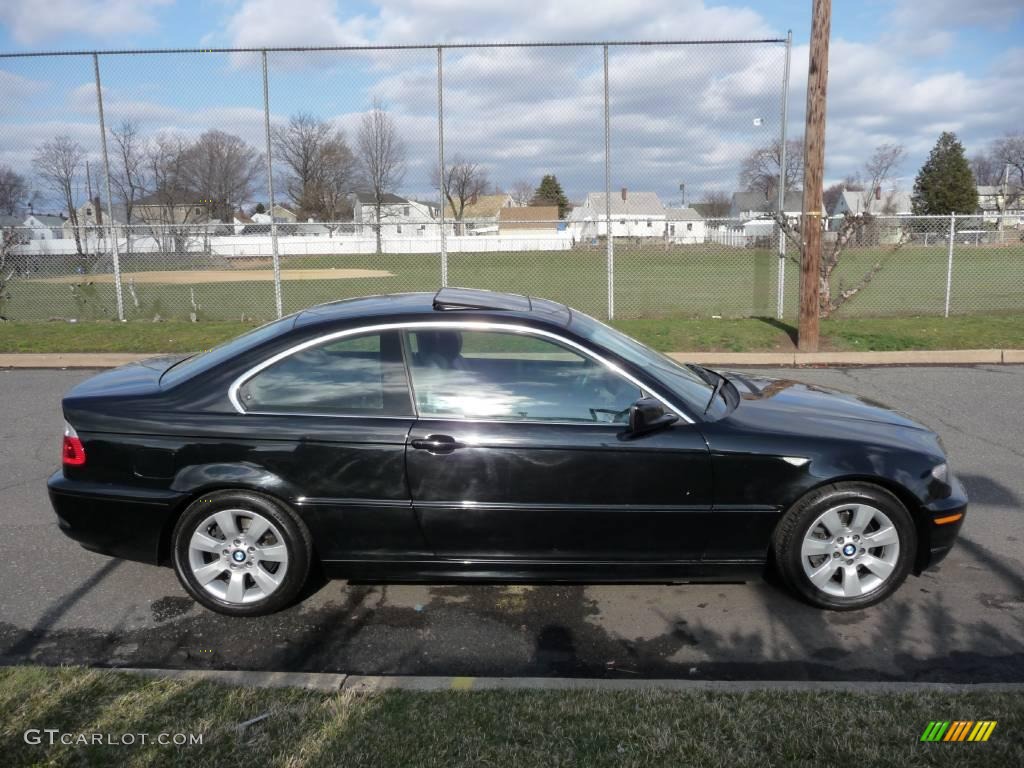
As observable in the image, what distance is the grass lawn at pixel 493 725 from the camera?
2650 mm

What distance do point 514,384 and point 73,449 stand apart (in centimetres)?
216

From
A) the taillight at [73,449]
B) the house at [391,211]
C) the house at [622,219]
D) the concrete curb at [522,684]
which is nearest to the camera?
the concrete curb at [522,684]

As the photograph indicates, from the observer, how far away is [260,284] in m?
25.8

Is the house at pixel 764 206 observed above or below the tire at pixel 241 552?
above

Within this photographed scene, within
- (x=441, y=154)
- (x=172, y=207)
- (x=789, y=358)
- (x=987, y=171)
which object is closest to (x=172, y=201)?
(x=172, y=207)

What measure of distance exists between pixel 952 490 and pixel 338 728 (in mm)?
3058

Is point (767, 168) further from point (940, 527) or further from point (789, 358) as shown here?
point (940, 527)

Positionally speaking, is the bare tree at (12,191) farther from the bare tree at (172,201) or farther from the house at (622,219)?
the house at (622,219)

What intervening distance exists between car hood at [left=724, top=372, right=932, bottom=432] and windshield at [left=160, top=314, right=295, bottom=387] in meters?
2.40

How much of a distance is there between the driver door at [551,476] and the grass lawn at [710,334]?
7.67 metres

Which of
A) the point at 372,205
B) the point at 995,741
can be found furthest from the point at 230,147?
the point at 995,741

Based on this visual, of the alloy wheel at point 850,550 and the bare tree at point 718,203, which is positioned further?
the bare tree at point 718,203

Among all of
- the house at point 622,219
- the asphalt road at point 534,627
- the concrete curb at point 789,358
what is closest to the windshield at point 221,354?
the asphalt road at point 534,627

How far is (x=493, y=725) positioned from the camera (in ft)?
9.30
